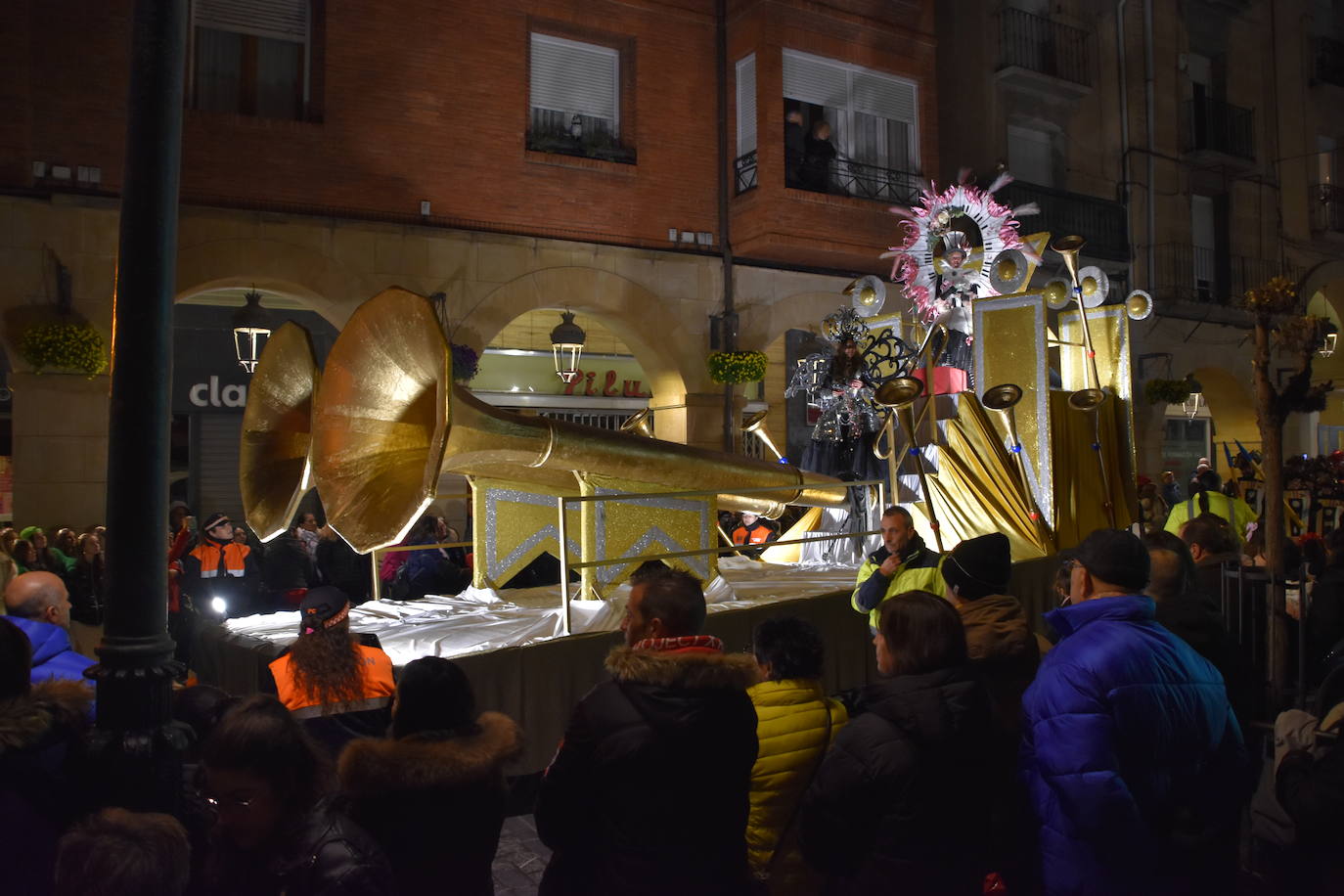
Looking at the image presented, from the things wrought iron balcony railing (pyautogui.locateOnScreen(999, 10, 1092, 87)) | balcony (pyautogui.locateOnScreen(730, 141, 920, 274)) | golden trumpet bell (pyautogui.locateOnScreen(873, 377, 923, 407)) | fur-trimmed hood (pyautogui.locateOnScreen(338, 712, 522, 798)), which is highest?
wrought iron balcony railing (pyautogui.locateOnScreen(999, 10, 1092, 87))

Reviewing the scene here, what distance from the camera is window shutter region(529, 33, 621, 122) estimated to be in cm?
1353

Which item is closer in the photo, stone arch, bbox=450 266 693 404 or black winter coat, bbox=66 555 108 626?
black winter coat, bbox=66 555 108 626

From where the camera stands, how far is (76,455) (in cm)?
1055

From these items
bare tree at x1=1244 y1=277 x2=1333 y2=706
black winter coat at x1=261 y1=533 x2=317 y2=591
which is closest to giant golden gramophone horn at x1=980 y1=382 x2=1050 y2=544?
bare tree at x1=1244 y1=277 x2=1333 y2=706

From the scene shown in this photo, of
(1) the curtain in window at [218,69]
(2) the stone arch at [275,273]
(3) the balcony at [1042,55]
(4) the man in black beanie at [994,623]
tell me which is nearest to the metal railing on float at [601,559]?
(4) the man in black beanie at [994,623]

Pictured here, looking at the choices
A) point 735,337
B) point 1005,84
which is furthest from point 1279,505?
point 1005,84

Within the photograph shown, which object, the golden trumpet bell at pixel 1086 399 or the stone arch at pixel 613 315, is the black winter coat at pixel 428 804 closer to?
the golden trumpet bell at pixel 1086 399

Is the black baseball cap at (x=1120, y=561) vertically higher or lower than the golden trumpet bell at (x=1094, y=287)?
lower

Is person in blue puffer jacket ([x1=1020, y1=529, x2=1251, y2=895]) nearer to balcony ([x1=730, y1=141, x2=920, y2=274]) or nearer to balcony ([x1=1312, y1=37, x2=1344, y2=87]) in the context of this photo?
balcony ([x1=730, y1=141, x2=920, y2=274])

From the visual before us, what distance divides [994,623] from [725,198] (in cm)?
1180

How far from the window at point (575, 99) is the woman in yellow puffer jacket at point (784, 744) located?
1136 cm

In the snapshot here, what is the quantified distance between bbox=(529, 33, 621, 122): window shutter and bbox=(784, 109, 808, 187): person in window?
8.31 feet

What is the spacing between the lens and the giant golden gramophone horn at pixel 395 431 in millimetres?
5723

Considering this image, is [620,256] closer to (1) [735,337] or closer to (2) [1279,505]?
(1) [735,337]
